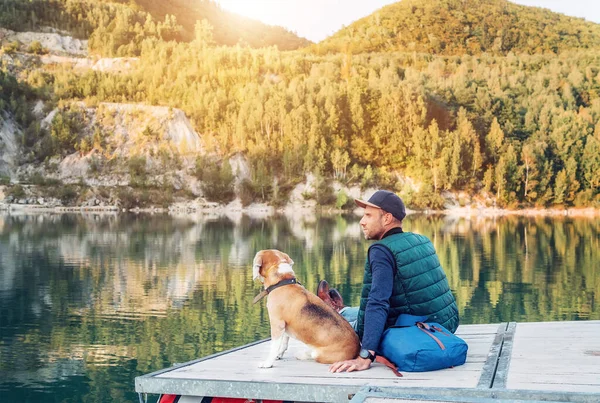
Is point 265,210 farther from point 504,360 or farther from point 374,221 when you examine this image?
point 504,360

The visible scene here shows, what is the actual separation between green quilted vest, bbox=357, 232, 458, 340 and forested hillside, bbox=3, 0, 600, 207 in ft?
234

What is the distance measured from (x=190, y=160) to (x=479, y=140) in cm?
3657

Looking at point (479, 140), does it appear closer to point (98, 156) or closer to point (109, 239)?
point (98, 156)

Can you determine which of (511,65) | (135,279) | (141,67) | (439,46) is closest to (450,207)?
(511,65)

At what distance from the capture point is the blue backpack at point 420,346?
4.57 m

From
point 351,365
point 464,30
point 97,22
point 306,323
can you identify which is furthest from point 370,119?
point 351,365

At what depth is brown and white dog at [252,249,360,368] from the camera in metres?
4.83

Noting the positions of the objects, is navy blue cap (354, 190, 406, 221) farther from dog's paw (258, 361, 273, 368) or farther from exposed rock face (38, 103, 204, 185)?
exposed rock face (38, 103, 204, 185)

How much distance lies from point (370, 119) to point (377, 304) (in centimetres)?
8714

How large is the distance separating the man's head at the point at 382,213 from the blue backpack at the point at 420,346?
0.65m

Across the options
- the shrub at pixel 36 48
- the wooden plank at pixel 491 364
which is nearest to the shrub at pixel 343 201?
the shrub at pixel 36 48

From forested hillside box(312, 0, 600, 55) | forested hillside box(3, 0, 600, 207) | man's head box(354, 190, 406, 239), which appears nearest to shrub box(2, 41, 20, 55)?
forested hillside box(3, 0, 600, 207)

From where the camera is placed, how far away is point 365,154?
8638 cm

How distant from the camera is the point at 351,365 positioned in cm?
467
